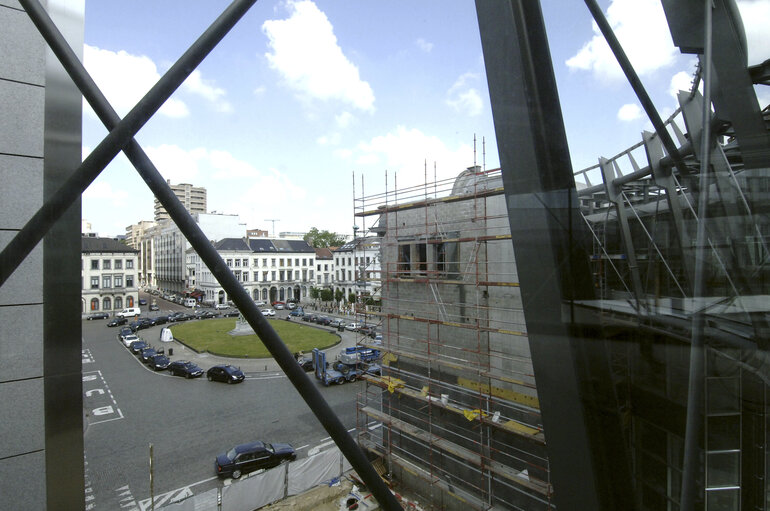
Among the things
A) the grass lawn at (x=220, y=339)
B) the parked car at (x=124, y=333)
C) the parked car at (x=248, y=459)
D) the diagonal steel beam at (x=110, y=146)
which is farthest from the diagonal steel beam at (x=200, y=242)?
the parked car at (x=124, y=333)

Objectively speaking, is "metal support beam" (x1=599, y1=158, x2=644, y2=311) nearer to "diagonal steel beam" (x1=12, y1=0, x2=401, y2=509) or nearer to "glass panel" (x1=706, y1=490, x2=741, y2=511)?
"glass panel" (x1=706, y1=490, x2=741, y2=511)

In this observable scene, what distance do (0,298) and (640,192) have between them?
0.94m

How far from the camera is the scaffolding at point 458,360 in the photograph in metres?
2.19

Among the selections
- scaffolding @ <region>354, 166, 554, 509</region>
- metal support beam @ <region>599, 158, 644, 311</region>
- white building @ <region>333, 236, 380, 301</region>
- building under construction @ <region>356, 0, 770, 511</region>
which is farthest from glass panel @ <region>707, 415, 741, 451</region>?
white building @ <region>333, 236, 380, 301</region>

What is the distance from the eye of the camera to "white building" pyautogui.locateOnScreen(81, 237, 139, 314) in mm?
1058

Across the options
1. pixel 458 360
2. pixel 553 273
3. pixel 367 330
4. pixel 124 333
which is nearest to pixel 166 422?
pixel 124 333

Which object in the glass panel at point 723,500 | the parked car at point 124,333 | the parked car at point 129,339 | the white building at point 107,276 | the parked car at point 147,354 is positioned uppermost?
the white building at point 107,276

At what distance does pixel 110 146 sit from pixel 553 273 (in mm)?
416

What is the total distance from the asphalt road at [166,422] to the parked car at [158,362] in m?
0.13

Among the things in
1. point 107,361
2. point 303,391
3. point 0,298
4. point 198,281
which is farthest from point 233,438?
point 303,391

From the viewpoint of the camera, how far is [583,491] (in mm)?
375

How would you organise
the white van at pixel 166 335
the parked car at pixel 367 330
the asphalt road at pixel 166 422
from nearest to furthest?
the asphalt road at pixel 166 422, the parked car at pixel 367 330, the white van at pixel 166 335

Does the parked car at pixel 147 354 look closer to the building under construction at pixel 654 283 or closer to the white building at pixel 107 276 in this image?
the white building at pixel 107 276

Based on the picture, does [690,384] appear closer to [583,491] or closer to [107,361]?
[583,491]
